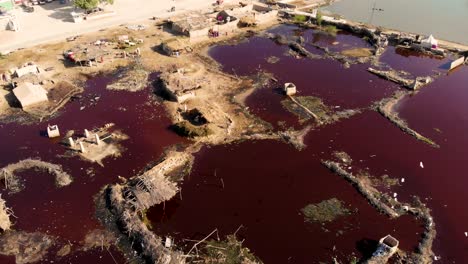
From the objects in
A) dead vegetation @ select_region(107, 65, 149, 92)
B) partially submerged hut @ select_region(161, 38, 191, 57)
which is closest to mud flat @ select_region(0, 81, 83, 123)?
dead vegetation @ select_region(107, 65, 149, 92)

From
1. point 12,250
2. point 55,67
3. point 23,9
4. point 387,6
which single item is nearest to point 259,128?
point 12,250

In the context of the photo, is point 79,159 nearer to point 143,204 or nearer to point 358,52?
point 143,204

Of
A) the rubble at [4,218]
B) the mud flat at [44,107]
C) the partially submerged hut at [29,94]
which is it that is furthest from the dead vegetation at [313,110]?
the rubble at [4,218]

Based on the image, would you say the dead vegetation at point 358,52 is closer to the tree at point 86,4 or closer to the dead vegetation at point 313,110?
the dead vegetation at point 313,110

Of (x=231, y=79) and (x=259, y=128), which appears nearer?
(x=259, y=128)

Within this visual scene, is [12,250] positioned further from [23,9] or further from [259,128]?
[23,9]

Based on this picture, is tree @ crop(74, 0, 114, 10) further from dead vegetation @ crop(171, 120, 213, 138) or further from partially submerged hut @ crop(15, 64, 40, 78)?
dead vegetation @ crop(171, 120, 213, 138)
